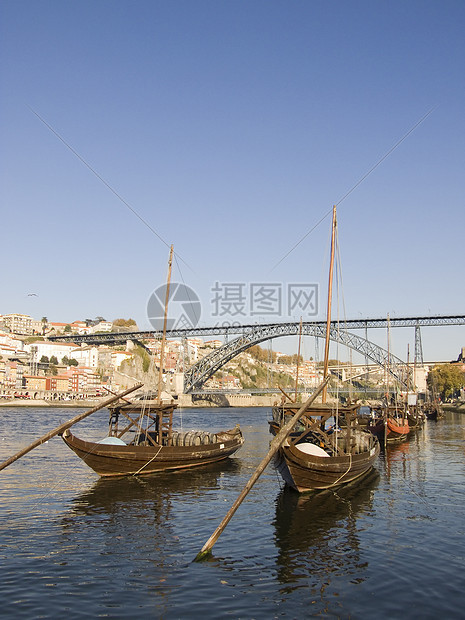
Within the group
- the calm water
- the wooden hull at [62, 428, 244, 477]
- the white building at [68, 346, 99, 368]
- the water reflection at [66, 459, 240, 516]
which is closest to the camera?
the calm water

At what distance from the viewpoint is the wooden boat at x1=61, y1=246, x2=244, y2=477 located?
24156mm

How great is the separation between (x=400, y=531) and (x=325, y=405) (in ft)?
27.5

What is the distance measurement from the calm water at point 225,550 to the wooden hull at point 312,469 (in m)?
0.57

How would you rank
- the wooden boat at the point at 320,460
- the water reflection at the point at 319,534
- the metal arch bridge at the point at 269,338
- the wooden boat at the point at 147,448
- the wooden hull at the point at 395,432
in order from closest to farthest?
the water reflection at the point at 319,534 → the wooden boat at the point at 320,460 → the wooden boat at the point at 147,448 → the wooden hull at the point at 395,432 → the metal arch bridge at the point at 269,338

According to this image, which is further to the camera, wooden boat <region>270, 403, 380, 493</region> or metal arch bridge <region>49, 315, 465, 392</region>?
metal arch bridge <region>49, 315, 465, 392</region>

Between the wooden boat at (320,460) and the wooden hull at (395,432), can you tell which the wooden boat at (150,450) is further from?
the wooden hull at (395,432)

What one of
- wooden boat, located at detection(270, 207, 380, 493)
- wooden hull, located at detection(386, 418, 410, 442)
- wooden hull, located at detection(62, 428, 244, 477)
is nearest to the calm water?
wooden boat, located at detection(270, 207, 380, 493)

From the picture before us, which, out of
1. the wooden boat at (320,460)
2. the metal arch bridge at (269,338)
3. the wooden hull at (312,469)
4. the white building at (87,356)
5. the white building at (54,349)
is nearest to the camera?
the wooden hull at (312,469)

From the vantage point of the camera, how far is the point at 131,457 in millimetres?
24719

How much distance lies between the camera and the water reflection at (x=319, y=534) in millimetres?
13078

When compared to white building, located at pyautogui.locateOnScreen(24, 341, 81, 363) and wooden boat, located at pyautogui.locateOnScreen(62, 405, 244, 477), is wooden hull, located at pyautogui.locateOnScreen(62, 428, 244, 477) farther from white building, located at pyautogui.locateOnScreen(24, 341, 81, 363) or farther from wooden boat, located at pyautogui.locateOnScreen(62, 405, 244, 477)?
white building, located at pyautogui.locateOnScreen(24, 341, 81, 363)

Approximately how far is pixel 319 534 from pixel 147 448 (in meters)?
11.1

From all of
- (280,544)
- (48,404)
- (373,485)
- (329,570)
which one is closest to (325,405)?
(373,485)

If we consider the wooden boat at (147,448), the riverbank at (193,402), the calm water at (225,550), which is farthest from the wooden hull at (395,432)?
the riverbank at (193,402)
